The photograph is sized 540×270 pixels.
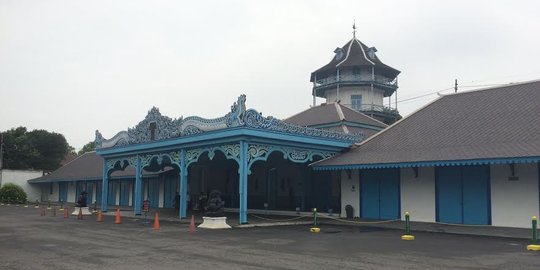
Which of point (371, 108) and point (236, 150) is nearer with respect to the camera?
point (236, 150)

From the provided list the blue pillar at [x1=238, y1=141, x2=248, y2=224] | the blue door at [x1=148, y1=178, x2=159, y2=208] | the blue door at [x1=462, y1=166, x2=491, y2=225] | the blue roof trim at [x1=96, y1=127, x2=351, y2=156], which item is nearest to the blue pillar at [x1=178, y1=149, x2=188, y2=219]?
the blue roof trim at [x1=96, y1=127, x2=351, y2=156]

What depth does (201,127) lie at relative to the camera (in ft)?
75.7

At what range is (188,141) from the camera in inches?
937

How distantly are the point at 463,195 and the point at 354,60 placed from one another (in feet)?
114

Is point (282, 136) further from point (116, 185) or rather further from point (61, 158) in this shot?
point (61, 158)

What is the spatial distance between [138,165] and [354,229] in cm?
1436

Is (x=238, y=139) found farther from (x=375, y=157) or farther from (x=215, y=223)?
(x=375, y=157)

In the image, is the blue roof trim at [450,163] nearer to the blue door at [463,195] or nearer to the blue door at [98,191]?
the blue door at [463,195]

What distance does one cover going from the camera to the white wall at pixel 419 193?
22.3m

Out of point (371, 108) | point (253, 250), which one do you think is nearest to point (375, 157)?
point (253, 250)

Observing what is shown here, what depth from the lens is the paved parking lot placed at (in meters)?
10.6

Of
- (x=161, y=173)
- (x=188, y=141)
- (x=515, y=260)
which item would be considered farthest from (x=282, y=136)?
(x=161, y=173)

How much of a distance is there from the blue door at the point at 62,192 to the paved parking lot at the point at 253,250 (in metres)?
34.8

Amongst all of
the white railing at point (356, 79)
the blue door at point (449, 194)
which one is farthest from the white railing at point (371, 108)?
the blue door at point (449, 194)
